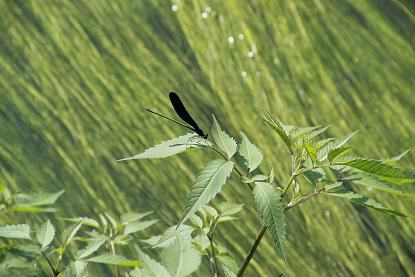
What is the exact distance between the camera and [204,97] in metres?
1.88

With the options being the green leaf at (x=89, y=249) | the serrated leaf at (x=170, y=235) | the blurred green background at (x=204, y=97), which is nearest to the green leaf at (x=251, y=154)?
the serrated leaf at (x=170, y=235)

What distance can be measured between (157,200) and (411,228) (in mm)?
718

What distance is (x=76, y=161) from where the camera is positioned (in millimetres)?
1713

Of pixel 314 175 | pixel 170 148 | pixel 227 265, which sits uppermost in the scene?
pixel 170 148

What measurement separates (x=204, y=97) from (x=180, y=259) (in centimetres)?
132

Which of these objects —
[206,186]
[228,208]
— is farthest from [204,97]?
[206,186]

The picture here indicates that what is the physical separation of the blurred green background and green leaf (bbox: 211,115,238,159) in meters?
1.00

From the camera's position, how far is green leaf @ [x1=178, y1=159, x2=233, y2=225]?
2.05 feet

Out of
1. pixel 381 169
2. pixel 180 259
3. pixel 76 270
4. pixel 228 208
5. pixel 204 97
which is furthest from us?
pixel 204 97

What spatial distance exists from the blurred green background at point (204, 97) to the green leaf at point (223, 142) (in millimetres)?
1005

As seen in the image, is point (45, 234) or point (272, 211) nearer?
point (272, 211)

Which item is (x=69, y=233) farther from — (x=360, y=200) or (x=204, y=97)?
(x=204, y=97)

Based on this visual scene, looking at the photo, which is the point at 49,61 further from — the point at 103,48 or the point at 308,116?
the point at 308,116

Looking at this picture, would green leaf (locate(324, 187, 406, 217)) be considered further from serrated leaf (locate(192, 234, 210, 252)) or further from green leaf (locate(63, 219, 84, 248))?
green leaf (locate(63, 219, 84, 248))
